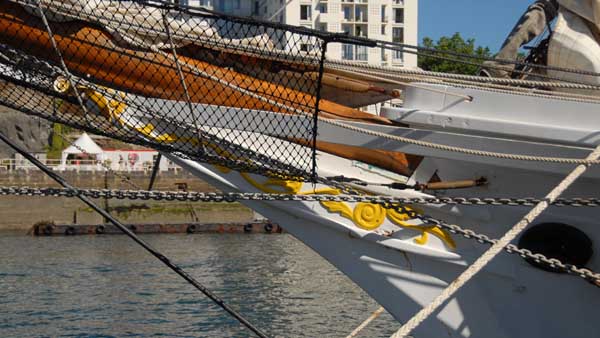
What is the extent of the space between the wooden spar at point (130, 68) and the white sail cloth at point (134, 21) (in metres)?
0.07

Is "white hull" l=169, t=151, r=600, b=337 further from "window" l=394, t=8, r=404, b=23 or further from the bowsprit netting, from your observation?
"window" l=394, t=8, r=404, b=23

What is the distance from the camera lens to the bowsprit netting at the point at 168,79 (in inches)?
204

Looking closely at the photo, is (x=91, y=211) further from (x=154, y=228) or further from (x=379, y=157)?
(x=379, y=157)

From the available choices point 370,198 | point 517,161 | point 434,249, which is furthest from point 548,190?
point 370,198

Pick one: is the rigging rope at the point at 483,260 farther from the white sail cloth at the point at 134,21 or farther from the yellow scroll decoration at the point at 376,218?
the white sail cloth at the point at 134,21

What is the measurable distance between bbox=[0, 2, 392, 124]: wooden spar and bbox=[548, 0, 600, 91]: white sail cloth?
4.48 ft

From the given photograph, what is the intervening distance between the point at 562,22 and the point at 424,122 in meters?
1.52

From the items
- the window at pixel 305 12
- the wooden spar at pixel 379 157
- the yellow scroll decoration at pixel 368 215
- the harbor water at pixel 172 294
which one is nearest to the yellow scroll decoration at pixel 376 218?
the yellow scroll decoration at pixel 368 215

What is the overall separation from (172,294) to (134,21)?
1103 cm

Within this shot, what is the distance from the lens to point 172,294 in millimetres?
16016

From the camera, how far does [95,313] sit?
47.1 feet

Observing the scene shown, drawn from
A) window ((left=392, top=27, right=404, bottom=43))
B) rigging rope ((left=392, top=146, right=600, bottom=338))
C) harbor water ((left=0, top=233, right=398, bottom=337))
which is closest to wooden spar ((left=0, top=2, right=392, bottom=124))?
rigging rope ((left=392, top=146, right=600, bottom=338))

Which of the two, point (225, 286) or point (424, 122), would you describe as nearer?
point (424, 122)

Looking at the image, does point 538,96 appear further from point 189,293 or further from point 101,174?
point 101,174
